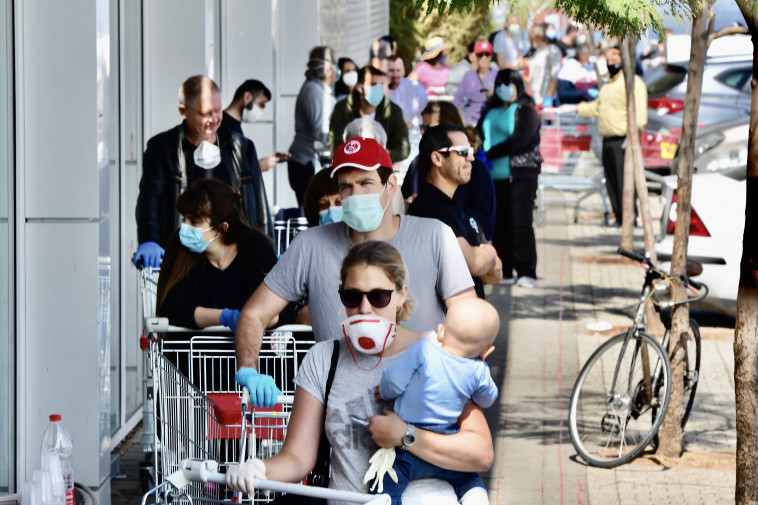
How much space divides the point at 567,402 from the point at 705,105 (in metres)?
12.6

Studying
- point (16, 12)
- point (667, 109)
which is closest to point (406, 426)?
point (16, 12)

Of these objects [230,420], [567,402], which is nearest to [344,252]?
[230,420]

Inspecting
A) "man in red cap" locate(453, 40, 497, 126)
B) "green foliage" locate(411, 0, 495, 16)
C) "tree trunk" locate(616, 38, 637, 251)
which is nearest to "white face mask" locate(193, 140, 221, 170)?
"green foliage" locate(411, 0, 495, 16)

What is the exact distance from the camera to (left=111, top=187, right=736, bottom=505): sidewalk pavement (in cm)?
776

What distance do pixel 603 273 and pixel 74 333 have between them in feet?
33.0

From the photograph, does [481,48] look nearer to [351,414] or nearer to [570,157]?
[570,157]

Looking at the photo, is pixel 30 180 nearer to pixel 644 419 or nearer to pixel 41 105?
pixel 41 105

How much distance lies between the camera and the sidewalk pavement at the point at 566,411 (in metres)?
7.76

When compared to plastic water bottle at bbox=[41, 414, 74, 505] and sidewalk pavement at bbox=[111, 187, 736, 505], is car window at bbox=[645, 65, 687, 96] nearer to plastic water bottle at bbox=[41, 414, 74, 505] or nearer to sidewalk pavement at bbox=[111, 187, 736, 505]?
sidewalk pavement at bbox=[111, 187, 736, 505]

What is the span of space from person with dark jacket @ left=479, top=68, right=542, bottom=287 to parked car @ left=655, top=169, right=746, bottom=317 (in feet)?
6.43

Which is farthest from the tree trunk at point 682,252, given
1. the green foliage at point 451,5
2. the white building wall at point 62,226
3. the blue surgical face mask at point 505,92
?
the blue surgical face mask at point 505,92

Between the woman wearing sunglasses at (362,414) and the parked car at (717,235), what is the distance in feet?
26.4

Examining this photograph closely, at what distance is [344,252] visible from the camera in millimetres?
5320

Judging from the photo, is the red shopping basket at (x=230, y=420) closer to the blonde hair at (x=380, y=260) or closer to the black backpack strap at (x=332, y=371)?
the black backpack strap at (x=332, y=371)
